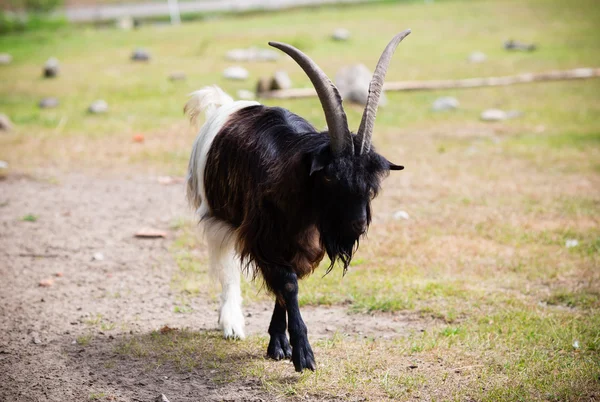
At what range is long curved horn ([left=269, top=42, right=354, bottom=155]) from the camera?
4.34 metres

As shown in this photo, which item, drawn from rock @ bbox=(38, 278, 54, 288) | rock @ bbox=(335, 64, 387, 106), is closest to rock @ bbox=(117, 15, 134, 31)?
rock @ bbox=(335, 64, 387, 106)

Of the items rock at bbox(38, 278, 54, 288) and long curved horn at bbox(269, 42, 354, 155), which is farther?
rock at bbox(38, 278, 54, 288)

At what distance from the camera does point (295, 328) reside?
4699 millimetres

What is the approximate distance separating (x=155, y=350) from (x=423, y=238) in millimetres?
3551

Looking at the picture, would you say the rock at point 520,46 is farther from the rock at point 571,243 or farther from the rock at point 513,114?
the rock at point 571,243

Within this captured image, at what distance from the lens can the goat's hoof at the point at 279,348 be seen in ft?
16.5

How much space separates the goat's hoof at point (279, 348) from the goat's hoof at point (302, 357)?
0.33m

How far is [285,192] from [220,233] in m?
1.03

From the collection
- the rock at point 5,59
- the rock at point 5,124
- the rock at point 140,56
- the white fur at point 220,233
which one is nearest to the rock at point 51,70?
the rock at point 140,56

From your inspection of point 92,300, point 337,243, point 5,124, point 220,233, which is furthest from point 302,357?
point 5,124

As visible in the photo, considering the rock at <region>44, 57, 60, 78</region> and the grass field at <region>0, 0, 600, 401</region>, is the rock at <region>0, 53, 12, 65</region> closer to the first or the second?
the grass field at <region>0, 0, 600, 401</region>

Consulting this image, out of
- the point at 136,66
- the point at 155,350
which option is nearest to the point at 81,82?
the point at 136,66

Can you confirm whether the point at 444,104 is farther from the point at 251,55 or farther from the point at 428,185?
the point at 251,55

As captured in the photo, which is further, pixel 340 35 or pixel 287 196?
pixel 340 35
